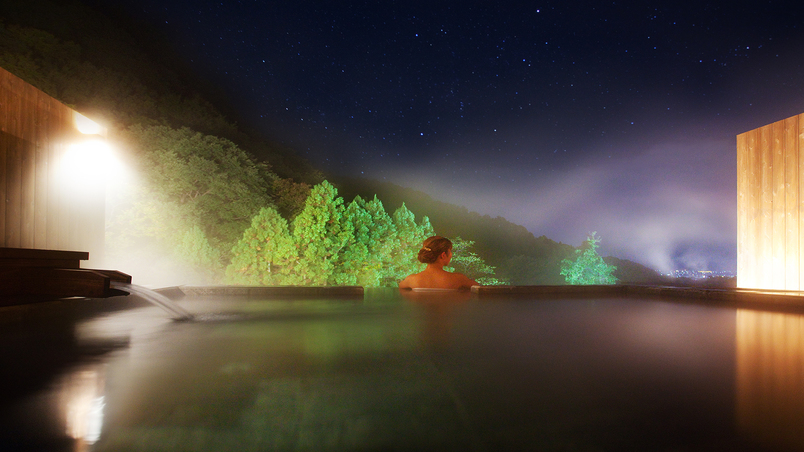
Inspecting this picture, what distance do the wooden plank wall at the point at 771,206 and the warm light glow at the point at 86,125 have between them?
1232 centimetres

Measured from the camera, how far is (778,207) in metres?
7.86

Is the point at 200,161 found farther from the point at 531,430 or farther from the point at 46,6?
the point at 531,430

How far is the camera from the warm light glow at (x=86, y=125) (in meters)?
6.32

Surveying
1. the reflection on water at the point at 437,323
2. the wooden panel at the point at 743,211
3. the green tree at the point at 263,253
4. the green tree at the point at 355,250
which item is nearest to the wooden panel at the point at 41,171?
the reflection on water at the point at 437,323

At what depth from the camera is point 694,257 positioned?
20.8m

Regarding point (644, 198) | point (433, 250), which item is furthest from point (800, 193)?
point (644, 198)

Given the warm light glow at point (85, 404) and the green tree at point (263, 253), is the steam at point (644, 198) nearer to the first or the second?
the green tree at point (263, 253)

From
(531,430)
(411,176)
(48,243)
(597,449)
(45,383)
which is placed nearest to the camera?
(597,449)

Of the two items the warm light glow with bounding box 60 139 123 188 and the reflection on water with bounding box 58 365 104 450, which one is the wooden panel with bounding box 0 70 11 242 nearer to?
the warm light glow with bounding box 60 139 123 188

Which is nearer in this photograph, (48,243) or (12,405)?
(12,405)

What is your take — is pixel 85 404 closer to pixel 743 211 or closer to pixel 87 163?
pixel 87 163

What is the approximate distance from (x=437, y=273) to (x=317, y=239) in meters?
9.54

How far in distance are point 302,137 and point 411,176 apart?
25.9 feet

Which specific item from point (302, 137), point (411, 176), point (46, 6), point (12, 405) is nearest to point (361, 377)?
point (12, 405)
